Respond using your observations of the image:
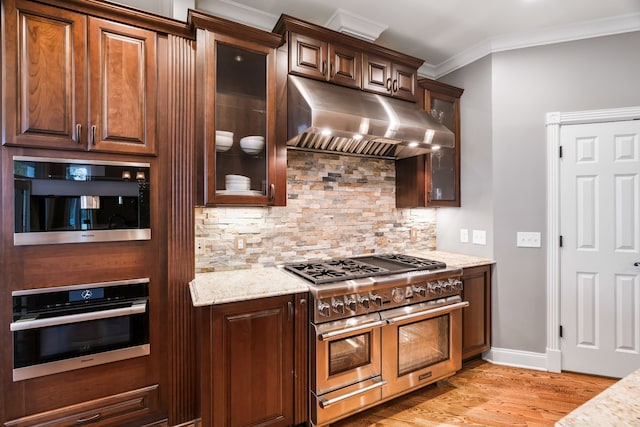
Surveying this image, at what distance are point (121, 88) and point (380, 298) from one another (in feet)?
7.05

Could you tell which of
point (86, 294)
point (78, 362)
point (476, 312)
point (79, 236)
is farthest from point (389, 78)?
point (78, 362)

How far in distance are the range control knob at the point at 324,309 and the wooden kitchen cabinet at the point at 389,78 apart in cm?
178

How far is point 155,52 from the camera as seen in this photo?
1817 millimetres

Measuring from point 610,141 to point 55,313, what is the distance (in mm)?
4205

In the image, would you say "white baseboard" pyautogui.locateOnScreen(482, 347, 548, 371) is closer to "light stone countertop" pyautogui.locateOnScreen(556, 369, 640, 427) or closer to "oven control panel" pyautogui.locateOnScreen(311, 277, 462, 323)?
"oven control panel" pyautogui.locateOnScreen(311, 277, 462, 323)

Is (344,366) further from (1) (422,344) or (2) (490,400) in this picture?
(2) (490,400)

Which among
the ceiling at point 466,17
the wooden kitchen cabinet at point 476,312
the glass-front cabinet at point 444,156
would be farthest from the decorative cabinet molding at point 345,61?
the wooden kitchen cabinet at point 476,312

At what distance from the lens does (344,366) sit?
1.93 metres

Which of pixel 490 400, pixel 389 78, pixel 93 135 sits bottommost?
pixel 490 400

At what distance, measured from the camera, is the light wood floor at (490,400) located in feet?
6.60

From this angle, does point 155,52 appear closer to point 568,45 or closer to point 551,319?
point 568,45

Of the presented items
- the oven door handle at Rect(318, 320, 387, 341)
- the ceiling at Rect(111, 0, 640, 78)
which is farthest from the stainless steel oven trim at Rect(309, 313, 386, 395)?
the ceiling at Rect(111, 0, 640, 78)

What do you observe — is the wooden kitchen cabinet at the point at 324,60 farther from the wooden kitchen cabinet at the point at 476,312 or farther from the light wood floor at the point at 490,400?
the light wood floor at the point at 490,400

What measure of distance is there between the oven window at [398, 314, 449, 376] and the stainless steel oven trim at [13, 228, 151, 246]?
1896 mm
